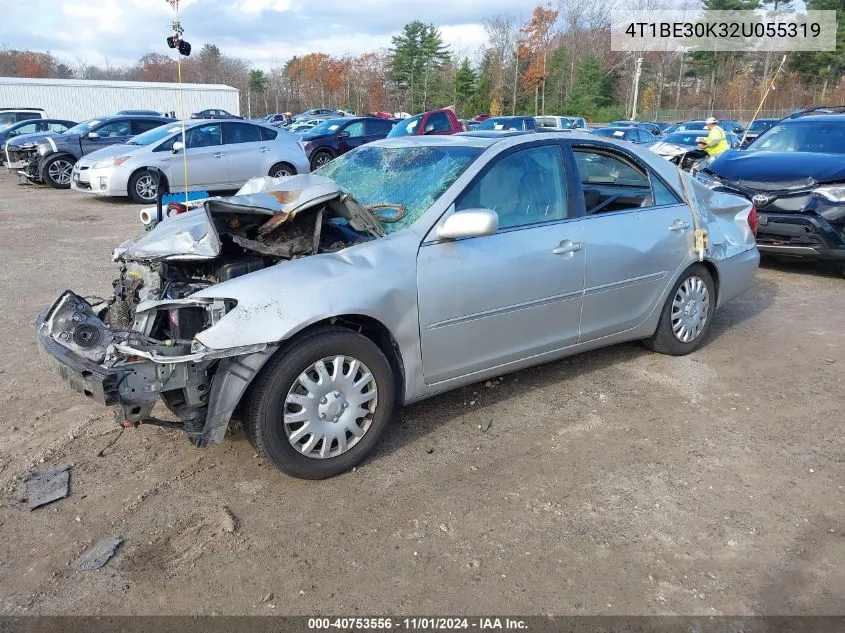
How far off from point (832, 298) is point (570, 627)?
5919mm

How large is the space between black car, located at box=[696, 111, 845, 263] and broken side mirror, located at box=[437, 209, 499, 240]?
5.30 metres

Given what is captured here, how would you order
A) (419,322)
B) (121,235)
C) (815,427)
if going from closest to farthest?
(419,322) → (815,427) → (121,235)

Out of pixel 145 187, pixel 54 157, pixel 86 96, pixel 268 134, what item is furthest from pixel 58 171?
pixel 86 96

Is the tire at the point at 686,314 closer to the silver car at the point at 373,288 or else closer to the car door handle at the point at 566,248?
the silver car at the point at 373,288

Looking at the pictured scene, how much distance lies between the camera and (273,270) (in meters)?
3.23

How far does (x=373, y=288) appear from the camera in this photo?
3.35 m

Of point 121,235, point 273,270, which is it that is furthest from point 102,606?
point 121,235

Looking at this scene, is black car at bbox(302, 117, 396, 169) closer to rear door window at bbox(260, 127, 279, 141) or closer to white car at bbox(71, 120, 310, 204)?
rear door window at bbox(260, 127, 279, 141)

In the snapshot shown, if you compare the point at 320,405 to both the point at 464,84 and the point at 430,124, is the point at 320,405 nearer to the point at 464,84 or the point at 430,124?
the point at 430,124

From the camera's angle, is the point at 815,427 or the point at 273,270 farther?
the point at 815,427

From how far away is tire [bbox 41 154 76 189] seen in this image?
1576 centimetres

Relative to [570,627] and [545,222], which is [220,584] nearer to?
[570,627]

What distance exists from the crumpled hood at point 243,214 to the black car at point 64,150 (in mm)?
13247

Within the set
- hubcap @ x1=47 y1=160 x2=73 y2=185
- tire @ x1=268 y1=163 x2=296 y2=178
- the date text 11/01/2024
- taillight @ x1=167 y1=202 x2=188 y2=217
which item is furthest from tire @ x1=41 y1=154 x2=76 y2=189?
the date text 11/01/2024
